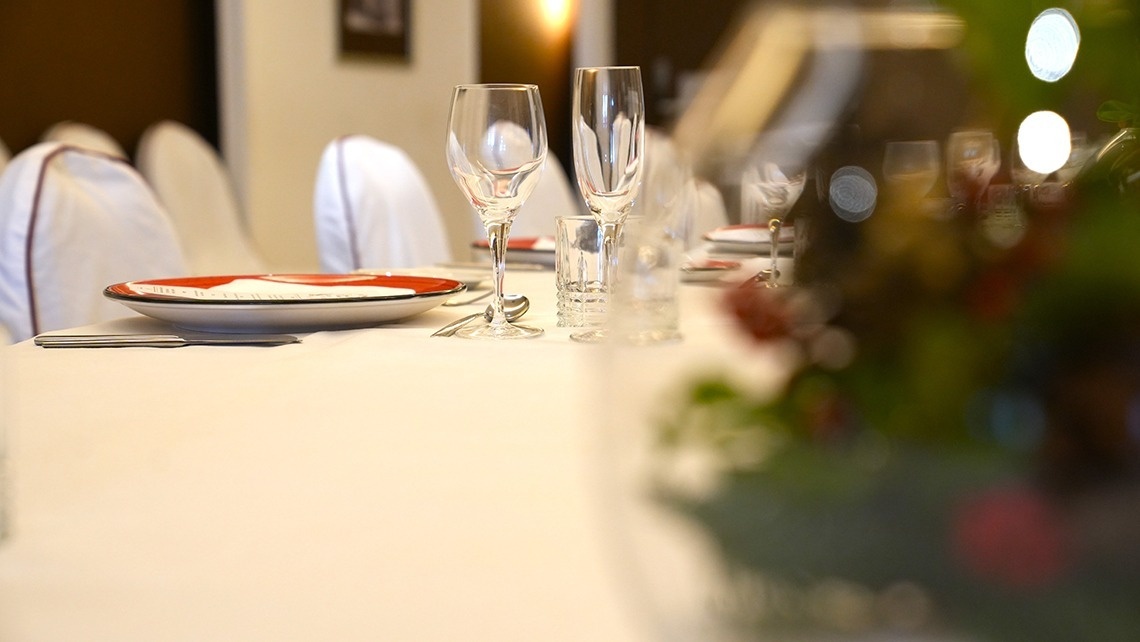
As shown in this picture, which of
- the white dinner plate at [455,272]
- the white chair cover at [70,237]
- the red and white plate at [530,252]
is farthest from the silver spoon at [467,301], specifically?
the white chair cover at [70,237]

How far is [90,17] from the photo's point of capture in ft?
11.9

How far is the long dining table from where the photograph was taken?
387 mm

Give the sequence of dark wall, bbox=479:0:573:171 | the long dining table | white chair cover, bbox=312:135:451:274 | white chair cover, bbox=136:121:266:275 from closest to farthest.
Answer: the long dining table
white chair cover, bbox=312:135:451:274
white chair cover, bbox=136:121:266:275
dark wall, bbox=479:0:573:171

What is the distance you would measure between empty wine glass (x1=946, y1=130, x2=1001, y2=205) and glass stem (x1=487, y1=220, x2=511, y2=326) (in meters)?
0.79

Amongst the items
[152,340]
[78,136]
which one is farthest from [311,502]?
[78,136]

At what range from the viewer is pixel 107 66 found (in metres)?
3.72

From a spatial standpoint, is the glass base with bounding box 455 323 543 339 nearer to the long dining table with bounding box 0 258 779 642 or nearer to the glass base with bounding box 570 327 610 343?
the glass base with bounding box 570 327 610 343

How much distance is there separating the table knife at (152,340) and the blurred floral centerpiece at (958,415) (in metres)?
0.79

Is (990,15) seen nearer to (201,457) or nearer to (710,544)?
(710,544)

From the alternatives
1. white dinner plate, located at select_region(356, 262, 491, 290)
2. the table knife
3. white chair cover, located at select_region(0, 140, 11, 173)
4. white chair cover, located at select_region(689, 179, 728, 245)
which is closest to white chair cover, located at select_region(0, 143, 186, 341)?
white dinner plate, located at select_region(356, 262, 491, 290)

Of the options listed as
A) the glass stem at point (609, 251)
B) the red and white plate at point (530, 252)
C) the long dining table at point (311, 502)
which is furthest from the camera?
the red and white plate at point (530, 252)

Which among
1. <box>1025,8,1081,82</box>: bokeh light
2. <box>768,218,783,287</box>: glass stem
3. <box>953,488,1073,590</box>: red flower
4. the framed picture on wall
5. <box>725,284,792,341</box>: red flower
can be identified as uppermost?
the framed picture on wall

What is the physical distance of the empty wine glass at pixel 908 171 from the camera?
24cm

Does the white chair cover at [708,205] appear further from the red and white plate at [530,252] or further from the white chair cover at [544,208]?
the white chair cover at [544,208]
